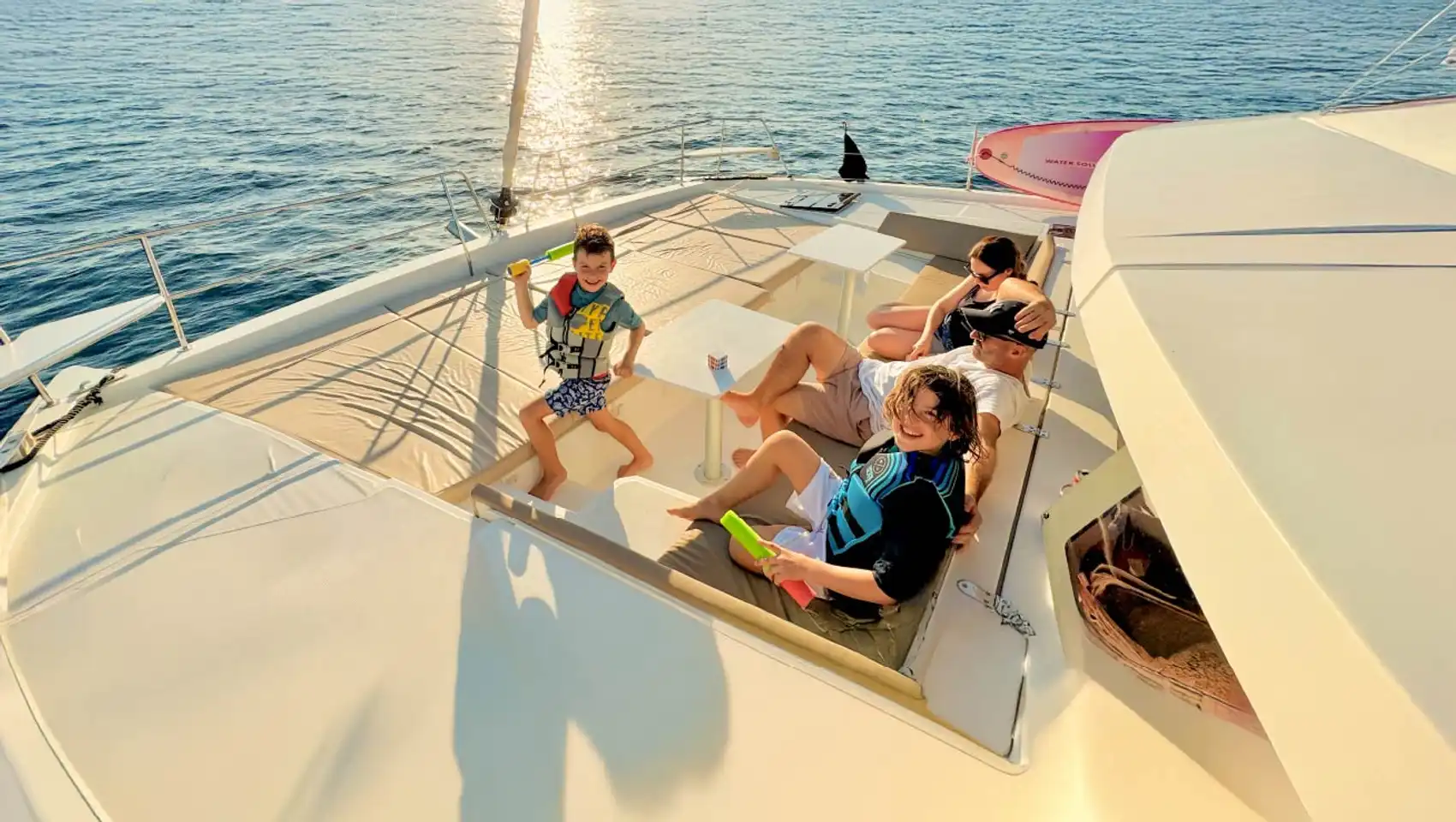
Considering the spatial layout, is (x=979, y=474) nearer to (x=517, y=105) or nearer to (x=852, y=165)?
(x=517, y=105)

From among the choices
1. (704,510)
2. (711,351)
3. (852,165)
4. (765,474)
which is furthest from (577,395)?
(852,165)

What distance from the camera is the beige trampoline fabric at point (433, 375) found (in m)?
2.99

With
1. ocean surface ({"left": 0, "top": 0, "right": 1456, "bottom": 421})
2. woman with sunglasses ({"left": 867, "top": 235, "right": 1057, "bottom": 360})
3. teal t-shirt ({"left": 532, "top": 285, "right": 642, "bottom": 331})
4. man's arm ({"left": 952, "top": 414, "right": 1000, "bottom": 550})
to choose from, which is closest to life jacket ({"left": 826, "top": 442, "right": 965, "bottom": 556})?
man's arm ({"left": 952, "top": 414, "right": 1000, "bottom": 550})

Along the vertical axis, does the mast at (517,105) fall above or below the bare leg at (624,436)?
above

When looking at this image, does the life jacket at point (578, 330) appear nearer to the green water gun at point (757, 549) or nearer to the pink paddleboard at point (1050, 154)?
the green water gun at point (757, 549)

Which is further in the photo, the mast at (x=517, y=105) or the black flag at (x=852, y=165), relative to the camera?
the black flag at (x=852, y=165)

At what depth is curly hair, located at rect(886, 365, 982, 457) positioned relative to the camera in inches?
71.5

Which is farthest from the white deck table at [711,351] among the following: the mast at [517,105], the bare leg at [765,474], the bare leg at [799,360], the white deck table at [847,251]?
the mast at [517,105]

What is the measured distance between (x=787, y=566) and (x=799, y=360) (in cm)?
140

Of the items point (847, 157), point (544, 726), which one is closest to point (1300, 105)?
point (847, 157)

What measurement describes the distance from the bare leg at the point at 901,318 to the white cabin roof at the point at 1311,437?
7.84ft

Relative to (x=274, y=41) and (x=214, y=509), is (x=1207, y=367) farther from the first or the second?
(x=274, y=41)

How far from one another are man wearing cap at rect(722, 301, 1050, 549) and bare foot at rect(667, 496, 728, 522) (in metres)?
0.73

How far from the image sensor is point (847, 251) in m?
4.48
